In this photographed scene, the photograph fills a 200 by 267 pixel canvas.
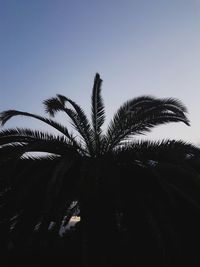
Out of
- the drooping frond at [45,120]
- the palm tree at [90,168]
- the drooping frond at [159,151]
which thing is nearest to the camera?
the palm tree at [90,168]

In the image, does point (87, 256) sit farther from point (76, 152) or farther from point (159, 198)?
point (76, 152)

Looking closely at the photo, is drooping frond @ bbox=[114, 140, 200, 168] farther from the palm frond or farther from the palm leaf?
the palm leaf

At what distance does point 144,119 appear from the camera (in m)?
9.33

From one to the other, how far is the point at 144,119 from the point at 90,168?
2.49 metres

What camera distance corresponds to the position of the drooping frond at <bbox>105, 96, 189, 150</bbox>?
9.29 metres

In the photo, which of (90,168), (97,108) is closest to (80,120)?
(97,108)

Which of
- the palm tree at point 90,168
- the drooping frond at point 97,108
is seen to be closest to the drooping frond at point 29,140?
the palm tree at point 90,168

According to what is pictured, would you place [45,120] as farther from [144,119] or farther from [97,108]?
[144,119]

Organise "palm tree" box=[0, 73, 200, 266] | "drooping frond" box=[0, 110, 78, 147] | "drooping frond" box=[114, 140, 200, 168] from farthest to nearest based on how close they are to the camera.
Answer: "drooping frond" box=[0, 110, 78, 147], "drooping frond" box=[114, 140, 200, 168], "palm tree" box=[0, 73, 200, 266]

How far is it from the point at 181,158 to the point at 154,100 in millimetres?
2288

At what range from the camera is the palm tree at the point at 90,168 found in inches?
281

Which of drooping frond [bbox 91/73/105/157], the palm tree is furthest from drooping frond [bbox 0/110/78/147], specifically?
drooping frond [bbox 91/73/105/157]

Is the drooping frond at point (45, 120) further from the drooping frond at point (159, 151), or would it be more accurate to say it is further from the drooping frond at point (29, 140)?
the drooping frond at point (159, 151)

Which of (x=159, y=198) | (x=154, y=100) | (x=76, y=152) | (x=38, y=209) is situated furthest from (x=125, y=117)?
(x=38, y=209)
